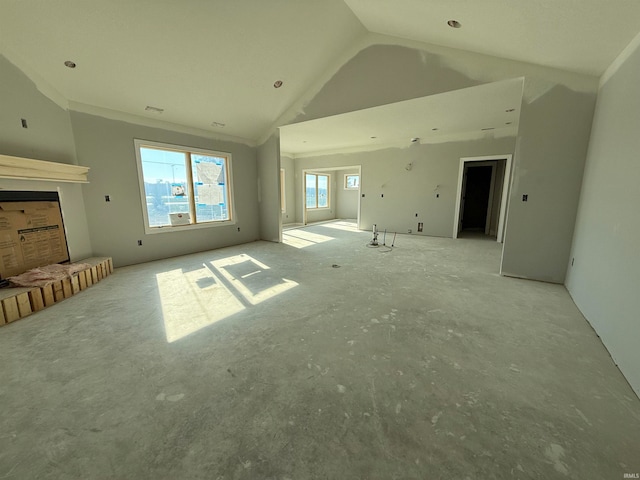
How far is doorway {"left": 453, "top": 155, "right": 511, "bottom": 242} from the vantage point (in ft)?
20.4

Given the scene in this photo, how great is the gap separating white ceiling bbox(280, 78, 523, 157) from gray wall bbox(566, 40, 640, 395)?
1243mm

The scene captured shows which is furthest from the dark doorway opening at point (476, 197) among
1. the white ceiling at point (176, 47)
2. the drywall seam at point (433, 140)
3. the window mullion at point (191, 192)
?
the window mullion at point (191, 192)

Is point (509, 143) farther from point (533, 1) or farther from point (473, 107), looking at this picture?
point (533, 1)

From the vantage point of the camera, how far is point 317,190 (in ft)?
33.4

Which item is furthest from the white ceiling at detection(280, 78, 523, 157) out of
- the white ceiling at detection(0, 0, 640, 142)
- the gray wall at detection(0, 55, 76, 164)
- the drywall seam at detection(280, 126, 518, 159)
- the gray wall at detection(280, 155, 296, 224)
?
the gray wall at detection(0, 55, 76, 164)

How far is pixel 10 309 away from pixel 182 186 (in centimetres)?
319

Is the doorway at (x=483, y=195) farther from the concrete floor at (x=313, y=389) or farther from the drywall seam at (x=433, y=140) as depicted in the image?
the concrete floor at (x=313, y=389)

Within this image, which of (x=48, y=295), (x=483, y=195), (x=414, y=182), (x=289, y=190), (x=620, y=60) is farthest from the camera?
(x=289, y=190)

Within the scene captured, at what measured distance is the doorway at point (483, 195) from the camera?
623 centimetres

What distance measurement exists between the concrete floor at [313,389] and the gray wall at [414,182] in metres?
4.10

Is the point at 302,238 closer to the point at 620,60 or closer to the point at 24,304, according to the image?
the point at 24,304

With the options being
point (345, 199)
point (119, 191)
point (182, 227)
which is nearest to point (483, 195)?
point (345, 199)

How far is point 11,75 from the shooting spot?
2812mm

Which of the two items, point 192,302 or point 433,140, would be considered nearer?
point 192,302
